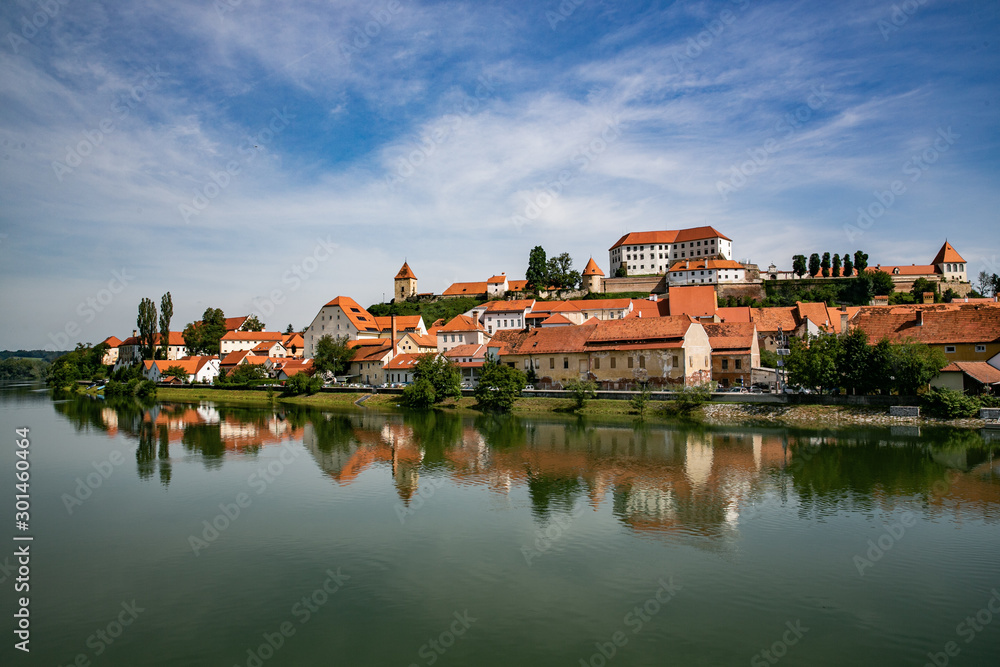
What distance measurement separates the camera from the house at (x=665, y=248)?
88062mm

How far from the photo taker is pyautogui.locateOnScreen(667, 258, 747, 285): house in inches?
3135

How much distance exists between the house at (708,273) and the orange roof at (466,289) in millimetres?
27036

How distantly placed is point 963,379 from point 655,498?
2539cm

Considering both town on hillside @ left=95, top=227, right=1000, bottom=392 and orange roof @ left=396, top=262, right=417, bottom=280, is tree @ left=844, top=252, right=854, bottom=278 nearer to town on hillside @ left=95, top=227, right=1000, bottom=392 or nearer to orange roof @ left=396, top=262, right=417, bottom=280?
town on hillside @ left=95, top=227, right=1000, bottom=392

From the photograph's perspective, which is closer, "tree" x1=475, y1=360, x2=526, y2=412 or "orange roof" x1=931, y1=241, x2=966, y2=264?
"tree" x1=475, y1=360, x2=526, y2=412

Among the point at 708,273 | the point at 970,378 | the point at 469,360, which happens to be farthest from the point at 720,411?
the point at 708,273

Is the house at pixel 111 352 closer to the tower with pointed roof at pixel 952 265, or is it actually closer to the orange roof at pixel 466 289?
the orange roof at pixel 466 289

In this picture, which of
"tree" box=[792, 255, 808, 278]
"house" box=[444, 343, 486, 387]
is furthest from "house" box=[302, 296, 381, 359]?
"tree" box=[792, 255, 808, 278]

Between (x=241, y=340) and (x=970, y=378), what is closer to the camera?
(x=970, y=378)

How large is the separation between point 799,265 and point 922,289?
1383 cm

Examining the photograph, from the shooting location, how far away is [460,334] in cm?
6775

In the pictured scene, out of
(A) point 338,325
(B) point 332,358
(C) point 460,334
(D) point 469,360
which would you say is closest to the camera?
(D) point 469,360

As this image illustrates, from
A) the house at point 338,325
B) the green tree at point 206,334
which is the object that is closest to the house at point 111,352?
the green tree at point 206,334

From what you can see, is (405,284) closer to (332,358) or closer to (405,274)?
(405,274)
